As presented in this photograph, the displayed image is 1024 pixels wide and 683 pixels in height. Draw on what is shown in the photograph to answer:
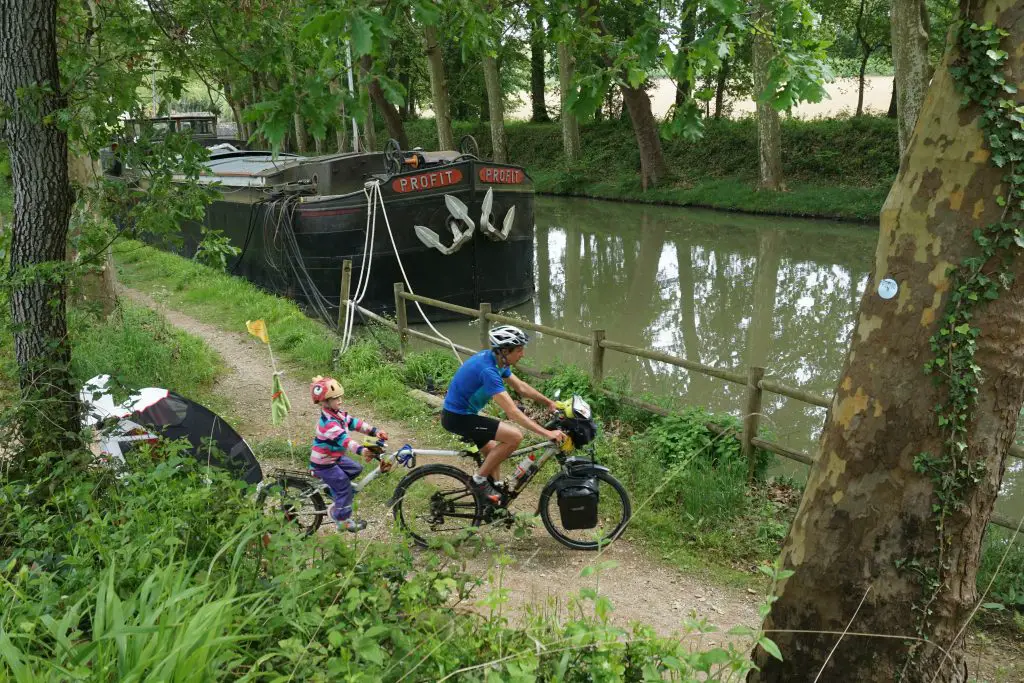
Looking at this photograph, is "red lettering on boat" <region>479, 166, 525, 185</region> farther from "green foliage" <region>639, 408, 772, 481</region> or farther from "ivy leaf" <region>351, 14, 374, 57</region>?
"ivy leaf" <region>351, 14, 374, 57</region>

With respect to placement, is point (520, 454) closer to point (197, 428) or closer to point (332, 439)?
point (332, 439)

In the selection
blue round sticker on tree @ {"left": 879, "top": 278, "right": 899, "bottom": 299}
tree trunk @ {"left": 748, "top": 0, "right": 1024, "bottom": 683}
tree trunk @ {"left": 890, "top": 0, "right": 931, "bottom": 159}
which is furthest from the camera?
tree trunk @ {"left": 890, "top": 0, "right": 931, "bottom": 159}

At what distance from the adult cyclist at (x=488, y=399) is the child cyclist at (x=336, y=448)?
51 cm

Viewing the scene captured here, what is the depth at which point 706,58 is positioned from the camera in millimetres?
3564

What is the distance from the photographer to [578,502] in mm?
5078

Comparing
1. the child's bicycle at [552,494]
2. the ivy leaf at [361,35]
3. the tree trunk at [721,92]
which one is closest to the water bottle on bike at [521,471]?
the child's bicycle at [552,494]

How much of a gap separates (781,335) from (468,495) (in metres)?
8.51

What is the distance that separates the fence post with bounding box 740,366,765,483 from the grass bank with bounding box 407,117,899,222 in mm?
16490

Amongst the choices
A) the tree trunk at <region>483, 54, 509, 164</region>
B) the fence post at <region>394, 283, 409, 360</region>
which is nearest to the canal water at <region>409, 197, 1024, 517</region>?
the fence post at <region>394, 283, 409, 360</region>

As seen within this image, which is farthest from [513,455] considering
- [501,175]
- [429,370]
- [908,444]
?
[501,175]

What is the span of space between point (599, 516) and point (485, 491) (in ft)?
3.47

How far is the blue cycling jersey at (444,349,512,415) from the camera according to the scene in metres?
4.93

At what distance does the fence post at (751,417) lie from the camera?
20.5ft

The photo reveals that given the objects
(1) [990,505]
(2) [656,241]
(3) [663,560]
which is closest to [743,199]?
(2) [656,241]
